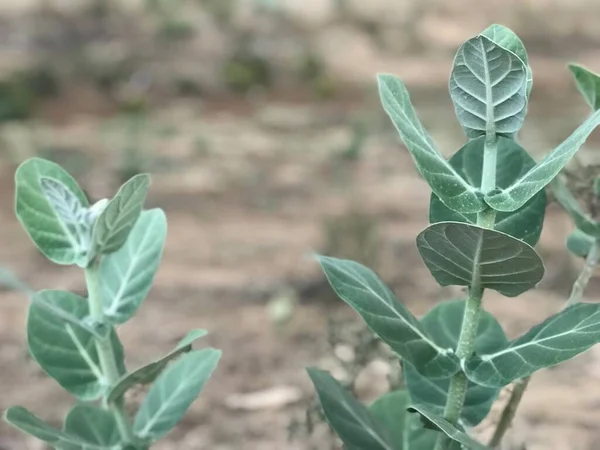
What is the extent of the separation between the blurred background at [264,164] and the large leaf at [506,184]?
1.42 ft

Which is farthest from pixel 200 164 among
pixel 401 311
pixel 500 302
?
pixel 401 311

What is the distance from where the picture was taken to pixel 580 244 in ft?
2.99

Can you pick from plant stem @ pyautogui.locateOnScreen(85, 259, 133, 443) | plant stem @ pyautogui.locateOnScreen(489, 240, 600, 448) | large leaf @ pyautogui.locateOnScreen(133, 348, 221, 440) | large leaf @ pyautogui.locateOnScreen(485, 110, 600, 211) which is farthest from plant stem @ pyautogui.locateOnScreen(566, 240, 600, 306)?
plant stem @ pyautogui.locateOnScreen(85, 259, 133, 443)

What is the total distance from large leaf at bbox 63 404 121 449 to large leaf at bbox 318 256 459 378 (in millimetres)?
352

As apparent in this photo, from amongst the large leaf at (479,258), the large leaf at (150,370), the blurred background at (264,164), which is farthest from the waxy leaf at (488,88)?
the blurred background at (264,164)

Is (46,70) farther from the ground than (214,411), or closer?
closer

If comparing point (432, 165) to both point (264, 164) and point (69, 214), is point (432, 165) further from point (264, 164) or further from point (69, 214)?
point (264, 164)

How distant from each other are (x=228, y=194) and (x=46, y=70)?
3.18 meters

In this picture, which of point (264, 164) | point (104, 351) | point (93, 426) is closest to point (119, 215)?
point (104, 351)

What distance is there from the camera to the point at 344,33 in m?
8.92

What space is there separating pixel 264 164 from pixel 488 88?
4.45 m

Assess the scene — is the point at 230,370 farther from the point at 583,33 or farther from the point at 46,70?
the point at 583,33

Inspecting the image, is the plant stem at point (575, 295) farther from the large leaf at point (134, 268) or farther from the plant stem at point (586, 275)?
the large leaf at point (134, 268)

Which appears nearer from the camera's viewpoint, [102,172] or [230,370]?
[230,370]
